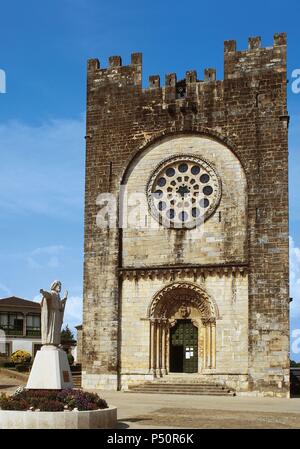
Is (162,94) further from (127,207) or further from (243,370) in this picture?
(243,370)

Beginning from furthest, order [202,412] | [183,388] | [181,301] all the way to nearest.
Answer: [181,301], [183,388], [202,412]

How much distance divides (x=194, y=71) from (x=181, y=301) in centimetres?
1031

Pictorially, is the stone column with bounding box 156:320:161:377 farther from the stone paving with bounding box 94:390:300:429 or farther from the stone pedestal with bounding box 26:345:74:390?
the stone pedestal with bounding box 26:345:74:390

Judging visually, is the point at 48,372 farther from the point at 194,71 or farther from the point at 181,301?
the point at 194,71

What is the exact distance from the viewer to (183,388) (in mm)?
29047

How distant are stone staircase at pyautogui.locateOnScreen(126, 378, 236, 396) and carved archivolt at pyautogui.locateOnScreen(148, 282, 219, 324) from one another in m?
2.68

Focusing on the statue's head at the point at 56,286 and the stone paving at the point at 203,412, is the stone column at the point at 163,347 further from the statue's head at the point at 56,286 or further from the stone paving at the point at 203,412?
the statue's head at the point at 56,286

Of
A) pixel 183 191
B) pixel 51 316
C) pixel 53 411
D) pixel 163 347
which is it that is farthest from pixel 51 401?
pixel 183 191

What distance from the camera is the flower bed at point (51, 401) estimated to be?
14359 millimetres

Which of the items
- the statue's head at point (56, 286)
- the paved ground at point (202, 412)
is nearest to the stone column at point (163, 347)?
the paved ground at point (202, 412)

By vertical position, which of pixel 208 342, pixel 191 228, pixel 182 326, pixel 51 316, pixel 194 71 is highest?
pixel 194 71

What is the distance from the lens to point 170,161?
32.1 metres

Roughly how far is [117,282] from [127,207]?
11.3 feet
